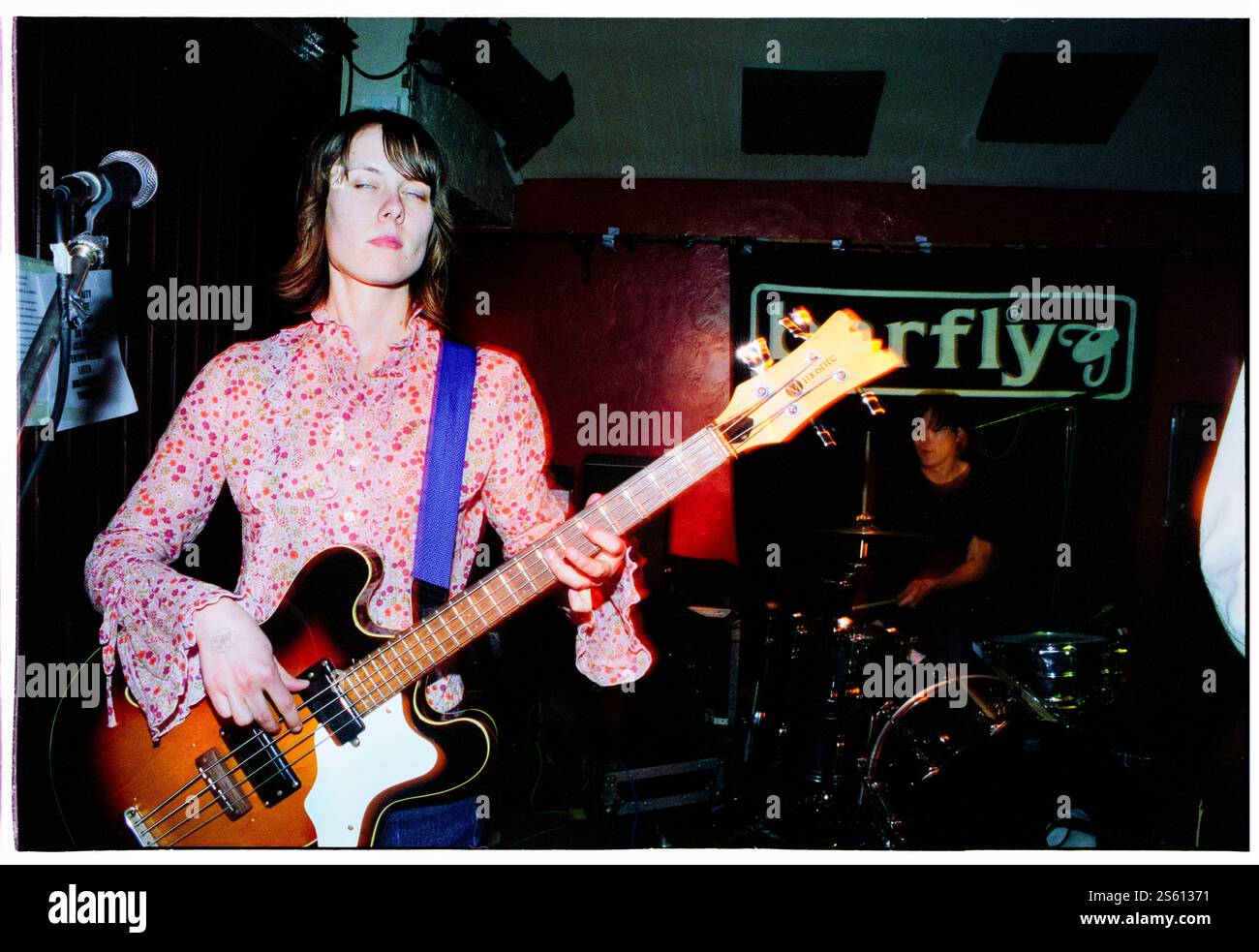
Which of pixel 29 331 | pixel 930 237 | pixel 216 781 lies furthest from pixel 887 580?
pixel 29 331

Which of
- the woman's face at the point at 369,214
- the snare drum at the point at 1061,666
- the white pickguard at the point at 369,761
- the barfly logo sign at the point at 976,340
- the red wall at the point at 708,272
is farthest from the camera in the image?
the barfly logo sign at the point at 976,340

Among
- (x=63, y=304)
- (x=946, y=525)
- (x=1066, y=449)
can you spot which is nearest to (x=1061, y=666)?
(x=946, y=525)

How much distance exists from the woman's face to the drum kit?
1.47 meters

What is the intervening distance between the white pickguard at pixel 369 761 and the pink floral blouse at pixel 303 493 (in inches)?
3.4

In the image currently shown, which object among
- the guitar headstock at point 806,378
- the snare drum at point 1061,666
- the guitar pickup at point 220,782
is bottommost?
the guitar pickup at point 220,782

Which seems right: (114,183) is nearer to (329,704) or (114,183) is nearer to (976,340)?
(329,704)

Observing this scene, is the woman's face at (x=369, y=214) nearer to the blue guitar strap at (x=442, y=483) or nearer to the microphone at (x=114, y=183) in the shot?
the blue guitar strap at (x=442, y=483)

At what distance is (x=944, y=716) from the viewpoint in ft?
7.91

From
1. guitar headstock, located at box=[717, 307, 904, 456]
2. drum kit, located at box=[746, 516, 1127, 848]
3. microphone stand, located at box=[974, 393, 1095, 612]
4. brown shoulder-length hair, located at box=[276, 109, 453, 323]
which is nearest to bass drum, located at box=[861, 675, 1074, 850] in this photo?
drum kit, located at box=[746, 516, 1127, 848]

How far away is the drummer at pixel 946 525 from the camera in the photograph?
2451 millimetres

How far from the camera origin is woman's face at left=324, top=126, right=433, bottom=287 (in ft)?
6.57

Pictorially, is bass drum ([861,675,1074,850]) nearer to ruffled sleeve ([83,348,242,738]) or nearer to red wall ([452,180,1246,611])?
red wall ([452,180,1246,611])

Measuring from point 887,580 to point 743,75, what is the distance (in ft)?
4.97

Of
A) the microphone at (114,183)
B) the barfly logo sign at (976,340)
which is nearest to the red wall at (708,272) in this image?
the barfly logo sign at (976,340)
